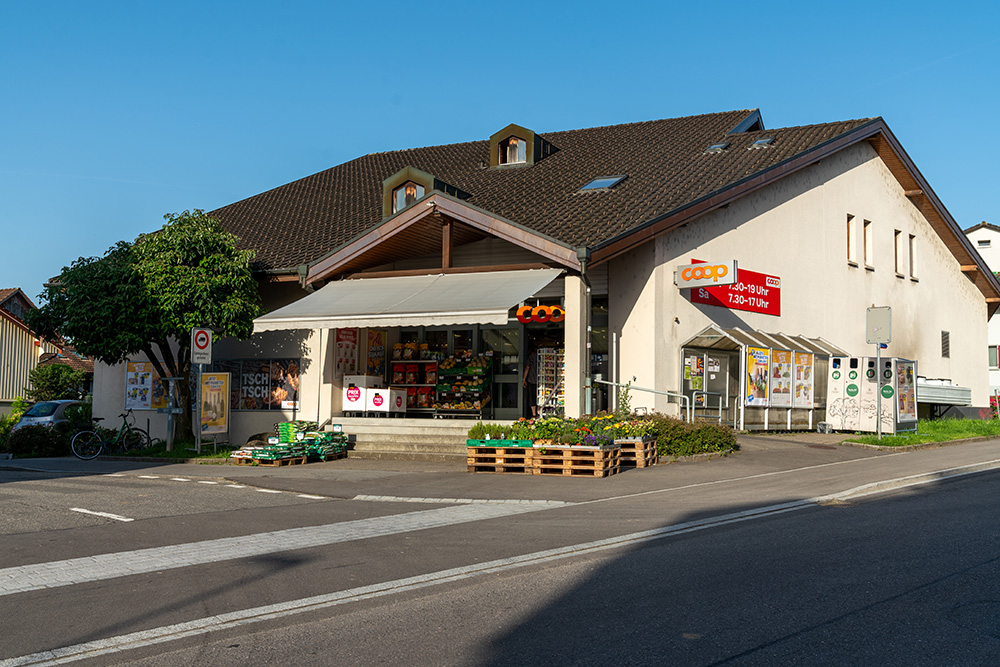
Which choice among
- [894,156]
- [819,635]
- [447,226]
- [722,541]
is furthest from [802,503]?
[894,156]

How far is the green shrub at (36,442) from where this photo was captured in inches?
→ 835

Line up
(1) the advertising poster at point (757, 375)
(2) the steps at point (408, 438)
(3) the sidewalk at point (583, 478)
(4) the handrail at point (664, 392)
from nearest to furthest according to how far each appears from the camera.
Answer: (3) the sidewalk at point (583, 478) < (2) the steps at point (408, 438) < (4) the handrail at point (664, 392) < (1) the advertising poster at point (757, 375)

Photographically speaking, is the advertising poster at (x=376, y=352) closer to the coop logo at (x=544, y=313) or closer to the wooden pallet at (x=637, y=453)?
the coop logo at (x=544, y=313)

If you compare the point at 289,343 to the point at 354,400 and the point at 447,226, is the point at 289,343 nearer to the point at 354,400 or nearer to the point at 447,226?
the point at 354,400

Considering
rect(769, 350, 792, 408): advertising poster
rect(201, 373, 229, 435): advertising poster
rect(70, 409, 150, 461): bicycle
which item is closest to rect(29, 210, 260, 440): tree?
rect(201, 373, 229, 435): advertising poster

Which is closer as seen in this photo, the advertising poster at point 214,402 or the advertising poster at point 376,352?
the advertising poster at point 214,402

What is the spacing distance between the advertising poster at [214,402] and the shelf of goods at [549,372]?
6814 millimetres

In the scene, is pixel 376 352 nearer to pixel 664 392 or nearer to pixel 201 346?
pixel 201 346

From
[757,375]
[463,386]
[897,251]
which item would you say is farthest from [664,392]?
[897,251]

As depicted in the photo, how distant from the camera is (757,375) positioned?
20594 millimetres

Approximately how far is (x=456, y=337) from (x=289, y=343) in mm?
3928

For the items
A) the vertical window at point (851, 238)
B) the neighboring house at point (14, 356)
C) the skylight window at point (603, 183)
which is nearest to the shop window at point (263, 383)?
the skylight window at point (603, 183)

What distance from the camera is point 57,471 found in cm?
1662

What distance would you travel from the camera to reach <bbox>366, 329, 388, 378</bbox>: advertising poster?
74.2 feet
